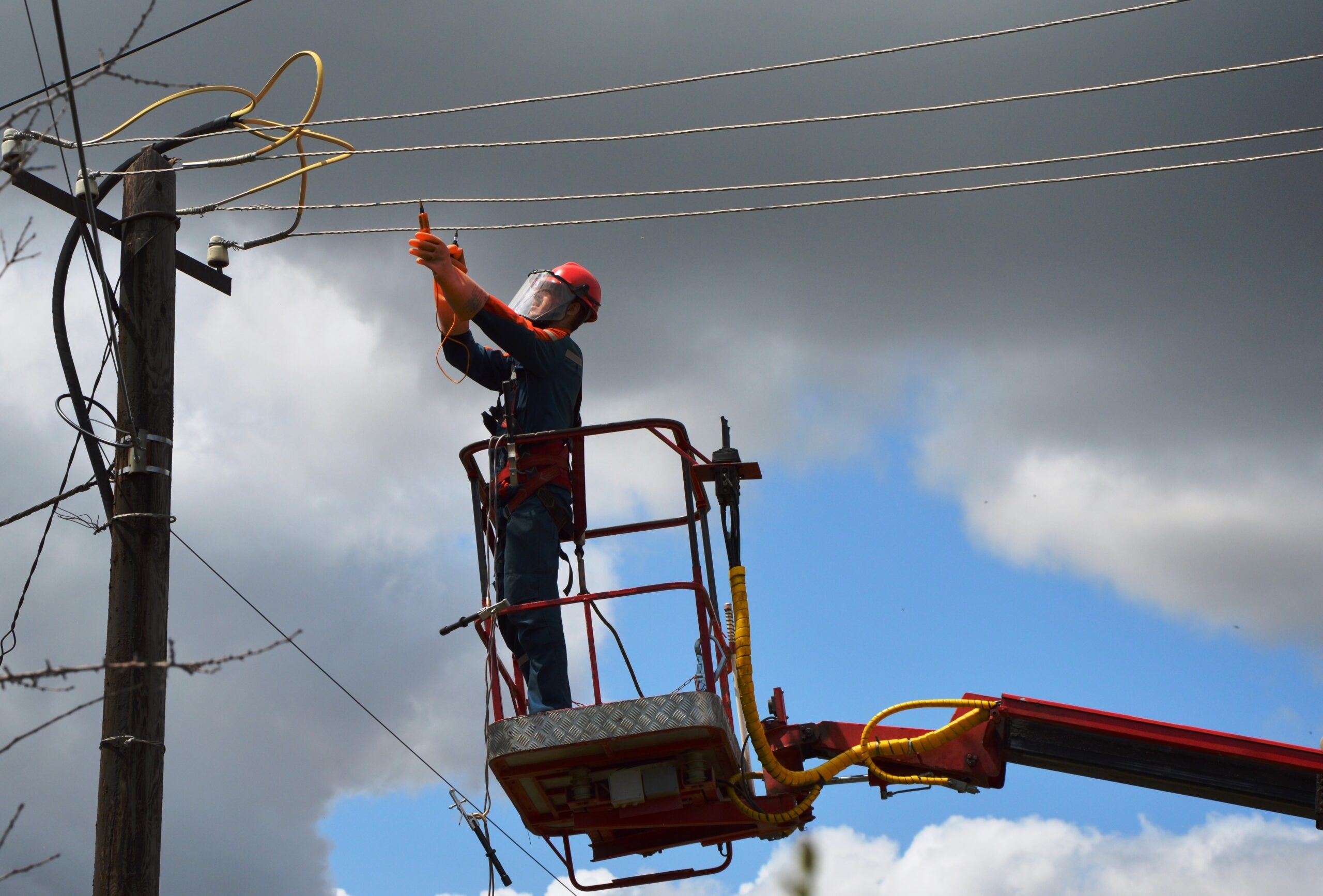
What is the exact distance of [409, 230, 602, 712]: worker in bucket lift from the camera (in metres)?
7.75

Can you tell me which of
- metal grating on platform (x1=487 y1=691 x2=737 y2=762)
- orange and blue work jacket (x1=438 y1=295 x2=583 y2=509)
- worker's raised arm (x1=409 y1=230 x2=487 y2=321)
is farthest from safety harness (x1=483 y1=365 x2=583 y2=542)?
metal grating on platform (x1=487 y1=691 x2=737 y2=762)

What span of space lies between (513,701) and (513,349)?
2.02 meters

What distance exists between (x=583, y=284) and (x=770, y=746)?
3090 mm

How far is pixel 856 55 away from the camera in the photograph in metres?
9.42

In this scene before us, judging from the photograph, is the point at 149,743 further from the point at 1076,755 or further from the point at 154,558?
the point at 1076,755

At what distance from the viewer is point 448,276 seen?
775 centimetres

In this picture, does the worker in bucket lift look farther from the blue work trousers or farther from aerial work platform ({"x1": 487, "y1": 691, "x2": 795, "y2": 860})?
aerial work platform ({"x1": 487, "y1": 691, "x2": 795, "y2": 860})

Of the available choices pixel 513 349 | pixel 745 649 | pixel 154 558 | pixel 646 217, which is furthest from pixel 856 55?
pixel 154 558

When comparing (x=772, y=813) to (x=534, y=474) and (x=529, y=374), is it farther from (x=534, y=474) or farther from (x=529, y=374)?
(x=529, y=374)

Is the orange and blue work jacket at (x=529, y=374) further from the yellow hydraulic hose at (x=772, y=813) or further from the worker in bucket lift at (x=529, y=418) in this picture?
the yellow hydraulic hose at (x=772, y=813)

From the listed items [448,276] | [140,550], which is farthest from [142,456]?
[448,276]

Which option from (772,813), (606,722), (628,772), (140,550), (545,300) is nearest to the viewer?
(606,722)

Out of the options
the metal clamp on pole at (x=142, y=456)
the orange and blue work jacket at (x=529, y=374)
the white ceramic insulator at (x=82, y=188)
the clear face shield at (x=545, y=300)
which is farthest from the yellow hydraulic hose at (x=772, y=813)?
the white ceramic insulator at (x=82, y=188)

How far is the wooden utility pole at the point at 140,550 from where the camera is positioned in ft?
22.8
